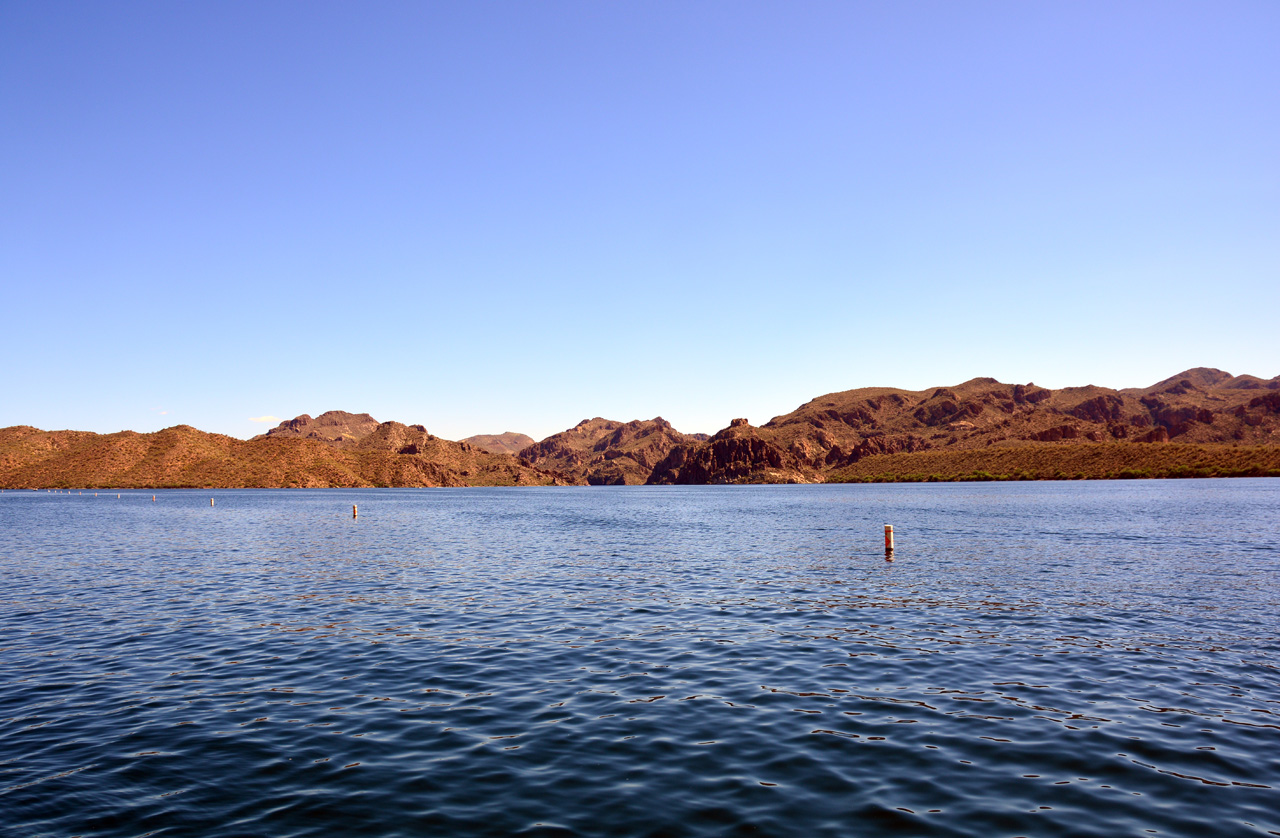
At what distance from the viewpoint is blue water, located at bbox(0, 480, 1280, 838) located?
948 centimetres

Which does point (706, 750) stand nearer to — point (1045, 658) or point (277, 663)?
point (1045, 658)

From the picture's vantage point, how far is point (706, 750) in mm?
11680

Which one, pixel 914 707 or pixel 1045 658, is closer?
pixel 914 707

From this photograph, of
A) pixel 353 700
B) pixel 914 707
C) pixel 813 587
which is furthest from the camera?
pixel 813 587

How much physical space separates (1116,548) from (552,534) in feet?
151

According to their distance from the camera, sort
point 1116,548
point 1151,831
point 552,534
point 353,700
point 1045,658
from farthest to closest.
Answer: point 552,534 < point 1116,548 < point 1045,658 < point 353,700 < point 1151,831

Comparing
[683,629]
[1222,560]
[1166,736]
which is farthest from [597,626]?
[1222,560]

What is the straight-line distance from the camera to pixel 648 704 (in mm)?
14414

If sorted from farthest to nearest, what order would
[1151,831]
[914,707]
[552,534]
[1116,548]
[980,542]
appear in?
[552,534] < [980,542] < [1116,548] < [914,707] < [1151,831]

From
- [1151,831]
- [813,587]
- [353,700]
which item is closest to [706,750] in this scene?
[1151,831]

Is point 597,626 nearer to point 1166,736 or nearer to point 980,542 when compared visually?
point 1166,736

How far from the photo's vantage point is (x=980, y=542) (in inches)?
2030

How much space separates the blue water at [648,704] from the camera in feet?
31.1

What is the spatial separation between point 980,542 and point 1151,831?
47.1 meters
